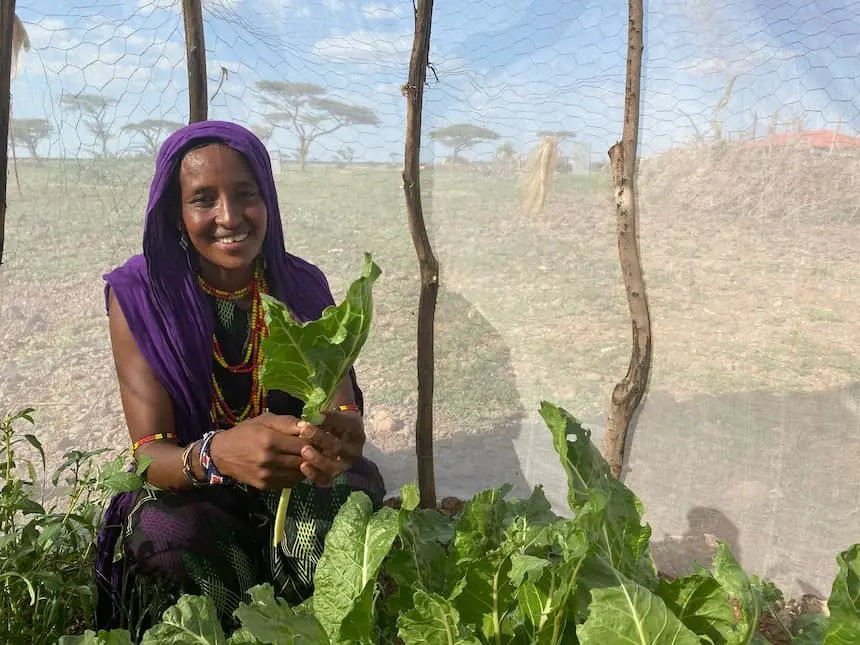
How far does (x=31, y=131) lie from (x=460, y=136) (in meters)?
1.41

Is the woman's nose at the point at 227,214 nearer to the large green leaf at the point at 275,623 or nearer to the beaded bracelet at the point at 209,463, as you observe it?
the beaded bracelet at the point at 209,463

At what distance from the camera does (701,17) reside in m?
1.94

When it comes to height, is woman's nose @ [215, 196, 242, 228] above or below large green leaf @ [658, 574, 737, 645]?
above

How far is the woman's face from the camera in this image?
130cm

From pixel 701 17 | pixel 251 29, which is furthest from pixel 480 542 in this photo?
pixel 251 29

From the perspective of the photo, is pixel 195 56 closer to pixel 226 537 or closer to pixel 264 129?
pixel 264 129

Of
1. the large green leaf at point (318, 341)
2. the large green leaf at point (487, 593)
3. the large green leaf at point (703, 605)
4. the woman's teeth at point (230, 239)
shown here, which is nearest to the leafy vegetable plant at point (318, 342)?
the large green leaf at point (318, 341)

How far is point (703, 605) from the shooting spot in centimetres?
96

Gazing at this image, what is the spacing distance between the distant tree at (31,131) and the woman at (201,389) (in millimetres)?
962

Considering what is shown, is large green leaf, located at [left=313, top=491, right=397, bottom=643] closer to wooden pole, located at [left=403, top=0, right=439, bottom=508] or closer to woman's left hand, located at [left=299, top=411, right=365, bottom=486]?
woman's left hand, located at [left=299, top=411, right=365, bottom=486]

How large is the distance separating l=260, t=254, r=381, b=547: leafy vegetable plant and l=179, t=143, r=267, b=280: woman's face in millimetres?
456

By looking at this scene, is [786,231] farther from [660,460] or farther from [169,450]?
[169,450]

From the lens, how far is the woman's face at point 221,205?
130 centimetres

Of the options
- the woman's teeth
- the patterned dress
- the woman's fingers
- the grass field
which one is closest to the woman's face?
the woman's teeth
